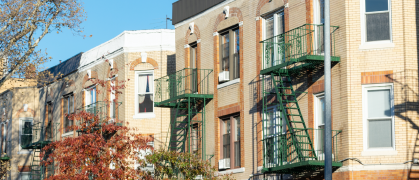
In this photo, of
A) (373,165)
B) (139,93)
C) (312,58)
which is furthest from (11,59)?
(373,165)

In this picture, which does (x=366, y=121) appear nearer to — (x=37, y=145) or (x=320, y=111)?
(x=320, y=111)

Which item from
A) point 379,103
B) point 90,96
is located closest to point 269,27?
point 379,103

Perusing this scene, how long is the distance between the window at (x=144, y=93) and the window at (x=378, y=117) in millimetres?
14263

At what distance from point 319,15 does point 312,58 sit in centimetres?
243

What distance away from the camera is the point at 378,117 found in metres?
19.8

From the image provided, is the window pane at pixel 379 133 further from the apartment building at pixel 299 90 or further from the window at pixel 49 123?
the window at pixel 49 123

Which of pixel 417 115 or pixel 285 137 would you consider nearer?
pixel 417 115

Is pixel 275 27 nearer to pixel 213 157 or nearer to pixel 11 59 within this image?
pixel 213 157

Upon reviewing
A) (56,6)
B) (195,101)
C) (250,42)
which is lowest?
(195,101)

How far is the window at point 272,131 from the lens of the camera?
22531 millimetres

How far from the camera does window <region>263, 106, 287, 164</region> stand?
22531 mm

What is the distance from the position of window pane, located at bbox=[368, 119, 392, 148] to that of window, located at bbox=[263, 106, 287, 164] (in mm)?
3197

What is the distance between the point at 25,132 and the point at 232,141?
23.0 metres

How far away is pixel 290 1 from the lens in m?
22.9
